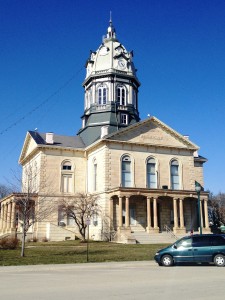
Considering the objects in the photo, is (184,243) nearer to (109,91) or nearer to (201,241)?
(201,241)

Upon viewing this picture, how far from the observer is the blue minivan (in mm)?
18438

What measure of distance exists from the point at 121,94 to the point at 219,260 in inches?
1507

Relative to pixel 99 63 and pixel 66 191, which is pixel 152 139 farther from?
pixel 99 63

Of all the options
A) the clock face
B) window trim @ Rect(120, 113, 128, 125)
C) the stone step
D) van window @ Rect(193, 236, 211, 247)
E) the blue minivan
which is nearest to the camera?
the blue minivan

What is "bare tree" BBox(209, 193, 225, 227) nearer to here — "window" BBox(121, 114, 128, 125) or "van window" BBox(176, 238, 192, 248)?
"window" BBox(121, 114, 128, 125)

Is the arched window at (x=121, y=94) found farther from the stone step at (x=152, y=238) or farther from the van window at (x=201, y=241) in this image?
the van window at (x=201, y=241)

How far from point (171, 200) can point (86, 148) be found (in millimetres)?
12714

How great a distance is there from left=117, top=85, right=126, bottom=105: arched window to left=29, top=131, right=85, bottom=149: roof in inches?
327

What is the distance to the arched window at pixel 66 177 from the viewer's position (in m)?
46.3

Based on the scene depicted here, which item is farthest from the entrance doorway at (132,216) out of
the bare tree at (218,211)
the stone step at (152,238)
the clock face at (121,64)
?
the bare tree at (218,211)

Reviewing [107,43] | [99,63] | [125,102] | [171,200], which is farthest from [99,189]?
[107,43]

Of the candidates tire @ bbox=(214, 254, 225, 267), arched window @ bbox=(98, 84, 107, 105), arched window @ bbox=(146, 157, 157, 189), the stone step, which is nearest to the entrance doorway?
the stone step

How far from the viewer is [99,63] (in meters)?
56.0

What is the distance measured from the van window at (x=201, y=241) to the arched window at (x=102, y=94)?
119 feet
